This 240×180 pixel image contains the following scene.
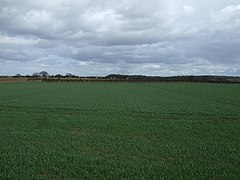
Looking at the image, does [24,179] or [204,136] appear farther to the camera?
[204,136]

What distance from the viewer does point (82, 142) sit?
12.9 meters

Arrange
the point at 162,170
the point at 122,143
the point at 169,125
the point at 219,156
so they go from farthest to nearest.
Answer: the point at 169,125
the point at 122,143
the point at 219,156
the point at 162,170

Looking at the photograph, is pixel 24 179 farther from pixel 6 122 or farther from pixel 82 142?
pixel 6 122

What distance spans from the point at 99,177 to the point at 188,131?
29.0 feet

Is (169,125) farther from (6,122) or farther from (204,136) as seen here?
(6,122)

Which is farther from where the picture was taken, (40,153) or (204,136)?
(204,136)

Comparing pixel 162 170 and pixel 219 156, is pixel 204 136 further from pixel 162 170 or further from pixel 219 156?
pixel 162 170

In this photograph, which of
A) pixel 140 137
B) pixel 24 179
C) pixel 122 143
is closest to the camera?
pixel 24 179

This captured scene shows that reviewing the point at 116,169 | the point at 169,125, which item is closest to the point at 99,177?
the point at 116,169

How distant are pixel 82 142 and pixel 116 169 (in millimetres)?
4103

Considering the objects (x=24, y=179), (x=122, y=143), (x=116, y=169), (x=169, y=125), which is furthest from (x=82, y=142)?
(x=169, y=125)

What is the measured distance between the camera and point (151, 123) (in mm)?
19297

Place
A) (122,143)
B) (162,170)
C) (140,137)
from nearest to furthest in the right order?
(162,170), (122,143), (140,137)

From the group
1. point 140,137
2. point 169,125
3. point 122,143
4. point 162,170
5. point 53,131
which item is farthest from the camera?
point 169,125
